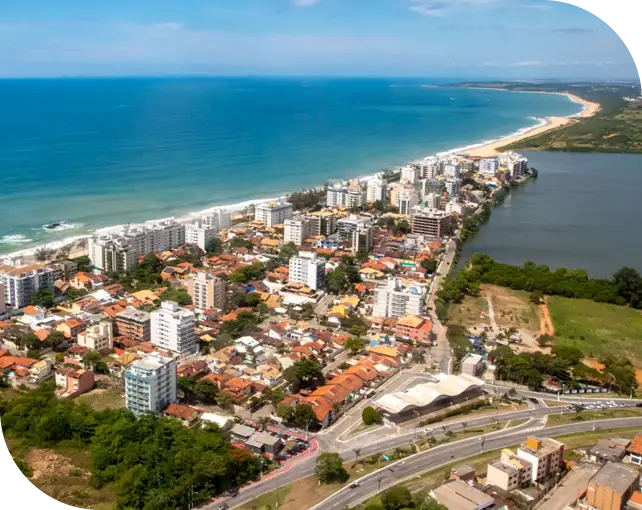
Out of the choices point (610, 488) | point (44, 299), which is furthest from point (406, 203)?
point (610, 488)

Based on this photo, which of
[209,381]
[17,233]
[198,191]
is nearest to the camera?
[209,381]

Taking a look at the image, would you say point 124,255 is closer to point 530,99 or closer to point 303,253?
point 303,253

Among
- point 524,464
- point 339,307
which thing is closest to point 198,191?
point 339,307

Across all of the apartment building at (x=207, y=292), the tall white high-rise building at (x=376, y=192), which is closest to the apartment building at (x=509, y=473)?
the apartment building at (x=207, y=292)

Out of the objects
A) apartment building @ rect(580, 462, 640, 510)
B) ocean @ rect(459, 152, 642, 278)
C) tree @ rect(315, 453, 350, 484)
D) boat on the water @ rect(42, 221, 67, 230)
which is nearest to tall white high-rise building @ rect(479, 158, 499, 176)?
ocean @ rect(459, 152, 642, 278)

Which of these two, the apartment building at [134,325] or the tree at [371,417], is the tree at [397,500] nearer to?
the tree at [371,417]

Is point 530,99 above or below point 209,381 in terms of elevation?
above
